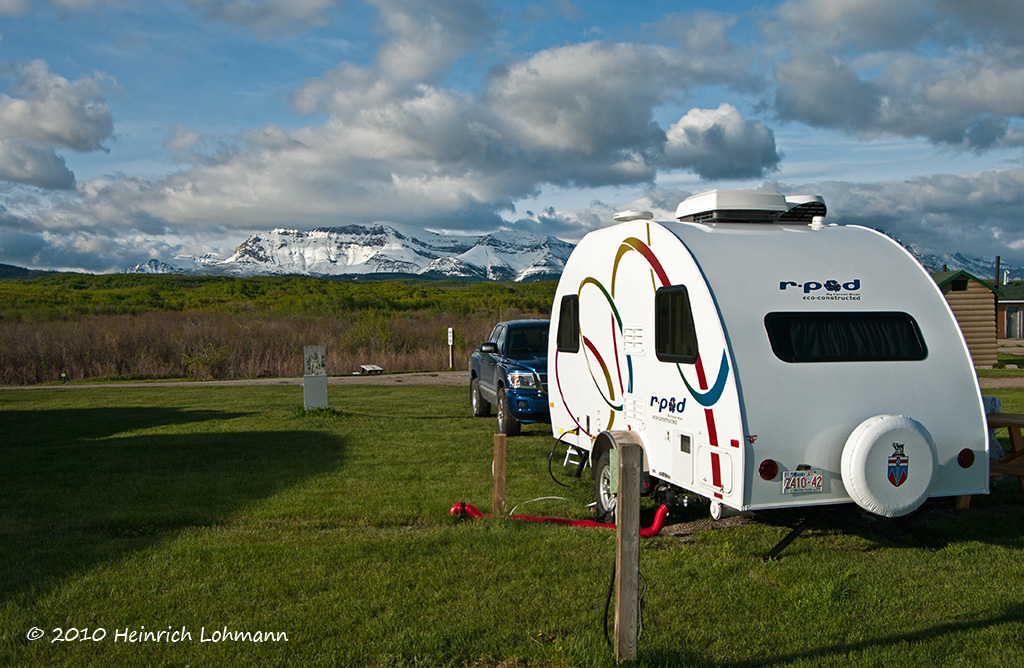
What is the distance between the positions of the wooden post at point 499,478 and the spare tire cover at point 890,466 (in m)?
2.98

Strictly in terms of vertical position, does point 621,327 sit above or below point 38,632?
above

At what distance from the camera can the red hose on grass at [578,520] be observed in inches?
262

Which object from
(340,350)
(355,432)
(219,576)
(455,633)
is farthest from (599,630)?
(340,350)

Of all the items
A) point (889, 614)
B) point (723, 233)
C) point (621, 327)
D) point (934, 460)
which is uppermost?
point (723, 233)

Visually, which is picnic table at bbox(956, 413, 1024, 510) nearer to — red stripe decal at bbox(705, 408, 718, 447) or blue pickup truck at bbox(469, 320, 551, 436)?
red stripe decal at bbox(705, 408, 718, 447)

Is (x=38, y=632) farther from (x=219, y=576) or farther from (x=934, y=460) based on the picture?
(x=934, y=460)

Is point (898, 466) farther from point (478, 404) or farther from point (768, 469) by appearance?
point (478, 404)

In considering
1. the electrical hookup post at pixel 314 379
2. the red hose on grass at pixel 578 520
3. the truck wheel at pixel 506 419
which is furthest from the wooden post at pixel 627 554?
the electrical hookup post at pixel 314 379

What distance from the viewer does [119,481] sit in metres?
8.98

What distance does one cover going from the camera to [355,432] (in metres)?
12.7

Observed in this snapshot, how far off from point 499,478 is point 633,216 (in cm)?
289

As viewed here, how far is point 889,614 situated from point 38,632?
525 cm

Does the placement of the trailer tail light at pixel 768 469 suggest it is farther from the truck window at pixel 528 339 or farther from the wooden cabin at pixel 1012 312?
the wooden cabin at pixel 1012 312

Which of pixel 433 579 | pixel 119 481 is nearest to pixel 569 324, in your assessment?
pixel 433 579
